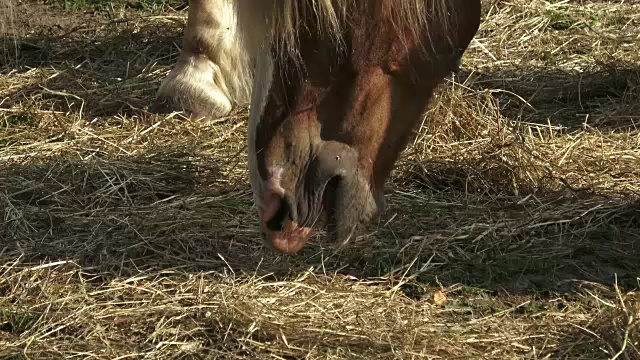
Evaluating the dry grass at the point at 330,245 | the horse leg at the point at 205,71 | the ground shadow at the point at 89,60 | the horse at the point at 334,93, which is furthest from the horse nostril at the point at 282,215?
the ground shadow at the point at 89,60

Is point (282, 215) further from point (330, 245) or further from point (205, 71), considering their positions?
point (205, 71)

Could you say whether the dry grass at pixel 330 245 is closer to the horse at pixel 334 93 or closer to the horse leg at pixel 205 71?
the horse leg at pixel 205 71

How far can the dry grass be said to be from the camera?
8.05 ft

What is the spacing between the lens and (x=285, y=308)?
2576 millimetres

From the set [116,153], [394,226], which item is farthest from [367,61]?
[116,153]

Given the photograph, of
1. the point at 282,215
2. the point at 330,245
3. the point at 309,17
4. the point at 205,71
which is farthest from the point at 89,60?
the point at 309,17

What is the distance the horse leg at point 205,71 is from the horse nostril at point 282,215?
181 cm

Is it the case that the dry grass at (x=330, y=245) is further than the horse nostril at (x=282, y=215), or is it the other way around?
the dry grass at (x=330, y=245)

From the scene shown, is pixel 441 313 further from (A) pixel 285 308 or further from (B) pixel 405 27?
(B) pixel 405 27

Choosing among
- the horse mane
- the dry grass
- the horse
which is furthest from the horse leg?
the horse mane

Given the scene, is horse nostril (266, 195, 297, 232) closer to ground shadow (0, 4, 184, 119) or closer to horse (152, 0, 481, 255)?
horse (152, 0, 481, 255)

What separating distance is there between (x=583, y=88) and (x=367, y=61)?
2.36 metres

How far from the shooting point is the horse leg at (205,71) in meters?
4.13

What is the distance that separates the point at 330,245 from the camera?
9.68ft
